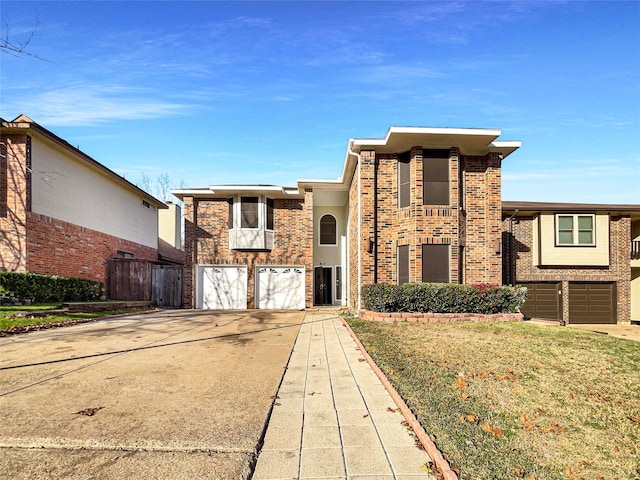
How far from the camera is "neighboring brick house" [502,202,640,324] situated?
60.3 feet

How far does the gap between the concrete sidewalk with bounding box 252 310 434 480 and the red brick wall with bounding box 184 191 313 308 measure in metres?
12.4

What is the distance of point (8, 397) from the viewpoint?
4613mm

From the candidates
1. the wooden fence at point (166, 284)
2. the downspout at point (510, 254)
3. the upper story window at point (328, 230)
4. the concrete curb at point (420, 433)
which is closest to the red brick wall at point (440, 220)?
the downspout at point (510, 254)

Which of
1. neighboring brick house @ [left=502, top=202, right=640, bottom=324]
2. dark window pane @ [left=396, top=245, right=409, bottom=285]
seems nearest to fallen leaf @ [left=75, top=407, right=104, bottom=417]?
dark window pane @ [left=396, top=245, right=409, bottom=285]

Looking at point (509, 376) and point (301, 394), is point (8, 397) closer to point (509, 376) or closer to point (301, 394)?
point (301, 394)

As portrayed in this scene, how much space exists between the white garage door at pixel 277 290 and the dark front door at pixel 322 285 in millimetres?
2052

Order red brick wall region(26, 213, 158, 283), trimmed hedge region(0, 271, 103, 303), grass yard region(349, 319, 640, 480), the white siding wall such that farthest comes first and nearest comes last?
the white siding wall
red brick wall region(26, 213, 158, 283)
trimmed hedge region(0, 271, 103, 303)
grass yard region(349, 319, 640, 480)

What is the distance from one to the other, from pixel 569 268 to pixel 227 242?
16.8m

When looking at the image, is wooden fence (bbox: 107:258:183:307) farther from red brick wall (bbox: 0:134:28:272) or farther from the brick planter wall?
the brick planter wall

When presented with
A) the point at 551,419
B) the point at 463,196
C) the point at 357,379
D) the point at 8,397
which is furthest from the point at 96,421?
the point at 463,196

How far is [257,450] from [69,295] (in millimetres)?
14381

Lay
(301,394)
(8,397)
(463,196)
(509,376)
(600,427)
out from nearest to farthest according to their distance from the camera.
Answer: (600,427) < (8,397) < (301,394) < (509,376) < (463,196)

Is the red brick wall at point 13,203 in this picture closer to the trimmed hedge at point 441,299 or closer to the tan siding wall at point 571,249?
the trimmed hedge at point 441,299

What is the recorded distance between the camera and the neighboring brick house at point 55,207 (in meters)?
13.1
